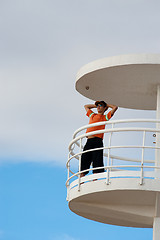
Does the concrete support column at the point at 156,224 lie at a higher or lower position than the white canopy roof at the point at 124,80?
lower

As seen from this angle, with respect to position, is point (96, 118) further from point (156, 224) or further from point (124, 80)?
point (156, 224)

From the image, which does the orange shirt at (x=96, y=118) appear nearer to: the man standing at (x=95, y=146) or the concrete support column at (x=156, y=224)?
the man standing at (x=95, y=146)

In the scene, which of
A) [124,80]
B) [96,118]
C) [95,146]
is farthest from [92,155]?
[124,80]

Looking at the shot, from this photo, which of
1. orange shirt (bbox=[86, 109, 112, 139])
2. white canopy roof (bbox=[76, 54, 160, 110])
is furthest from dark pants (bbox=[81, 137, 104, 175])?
white canopy roof (bbox=[76, 54, 160, 110])

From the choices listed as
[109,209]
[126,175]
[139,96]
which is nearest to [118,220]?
[109,209]

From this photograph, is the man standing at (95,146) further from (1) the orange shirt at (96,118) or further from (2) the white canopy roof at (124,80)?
(2) the white canopy roof at (124,80)

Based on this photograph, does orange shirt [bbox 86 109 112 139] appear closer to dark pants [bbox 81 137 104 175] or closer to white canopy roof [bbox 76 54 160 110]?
dark pants [bbox 81 137 104 175]

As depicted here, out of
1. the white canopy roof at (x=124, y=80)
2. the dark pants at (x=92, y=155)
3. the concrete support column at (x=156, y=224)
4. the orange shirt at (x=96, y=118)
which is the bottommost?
the concrete support column at (x=156, y=224)

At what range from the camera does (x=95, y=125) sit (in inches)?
756

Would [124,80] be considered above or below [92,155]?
above

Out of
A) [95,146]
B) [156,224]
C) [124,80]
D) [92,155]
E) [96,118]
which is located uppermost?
[124,80]

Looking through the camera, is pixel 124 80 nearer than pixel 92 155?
No

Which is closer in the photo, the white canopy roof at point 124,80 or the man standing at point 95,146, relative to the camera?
the man standing at point 95,146

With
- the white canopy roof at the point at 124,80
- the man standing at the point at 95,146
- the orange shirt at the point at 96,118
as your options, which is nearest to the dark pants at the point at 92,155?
the man standing at the point at 95,146
